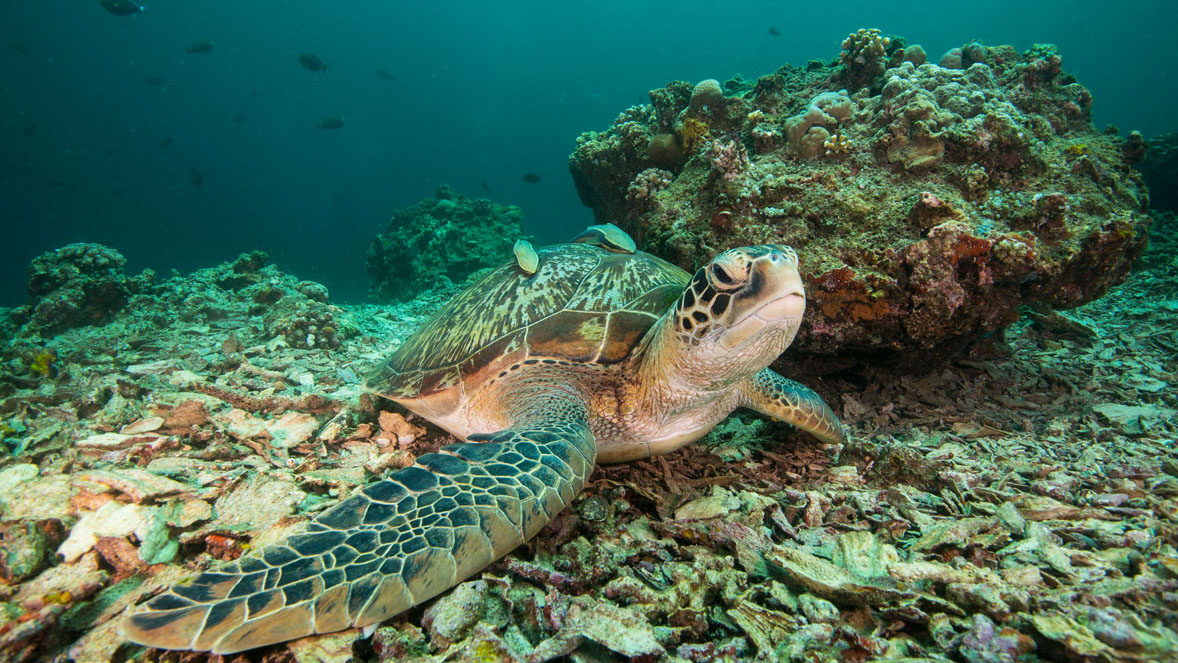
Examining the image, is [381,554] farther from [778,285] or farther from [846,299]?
[846,299]

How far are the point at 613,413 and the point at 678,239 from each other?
70.7 inches

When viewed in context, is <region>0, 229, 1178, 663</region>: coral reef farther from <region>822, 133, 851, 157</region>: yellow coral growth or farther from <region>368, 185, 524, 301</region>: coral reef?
<region>368, 185, 524, 301</region>: coral reef

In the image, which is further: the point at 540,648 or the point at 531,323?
the point at 531,323

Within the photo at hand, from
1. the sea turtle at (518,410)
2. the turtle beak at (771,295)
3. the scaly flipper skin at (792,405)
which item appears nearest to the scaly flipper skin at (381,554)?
the sea turtle at (518,410)

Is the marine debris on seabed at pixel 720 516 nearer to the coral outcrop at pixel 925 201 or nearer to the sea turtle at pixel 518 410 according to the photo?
the sea turtle at pixel 518 410

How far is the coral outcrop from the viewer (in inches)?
103

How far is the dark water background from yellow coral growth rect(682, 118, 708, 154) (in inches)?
1444

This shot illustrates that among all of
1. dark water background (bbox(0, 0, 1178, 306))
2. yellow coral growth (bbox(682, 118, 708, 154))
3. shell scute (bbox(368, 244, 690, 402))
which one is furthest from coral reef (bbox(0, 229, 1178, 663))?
dark water background (bbox(0, 0, 1178, 306))

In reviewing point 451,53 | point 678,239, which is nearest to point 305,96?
point 451,53

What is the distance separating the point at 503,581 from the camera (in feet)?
4.56

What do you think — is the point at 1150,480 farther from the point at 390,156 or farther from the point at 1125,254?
the point at 390,156

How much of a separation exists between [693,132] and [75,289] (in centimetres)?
848

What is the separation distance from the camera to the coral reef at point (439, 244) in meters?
11.7

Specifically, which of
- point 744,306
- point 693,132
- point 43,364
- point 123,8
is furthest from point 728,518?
point 123,8
